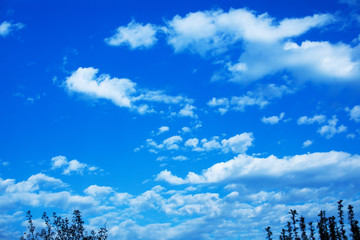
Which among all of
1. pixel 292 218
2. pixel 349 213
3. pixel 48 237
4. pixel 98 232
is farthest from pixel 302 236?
pixel 48 237

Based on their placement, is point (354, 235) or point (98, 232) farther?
point (98, 232)

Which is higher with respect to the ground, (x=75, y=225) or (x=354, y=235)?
(x=75, y=225)

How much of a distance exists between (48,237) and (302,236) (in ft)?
181

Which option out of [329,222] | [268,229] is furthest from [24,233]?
[329,222]

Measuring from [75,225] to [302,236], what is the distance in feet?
164

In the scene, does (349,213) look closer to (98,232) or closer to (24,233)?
(98,232)

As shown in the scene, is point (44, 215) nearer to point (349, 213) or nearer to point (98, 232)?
point (98, 232)

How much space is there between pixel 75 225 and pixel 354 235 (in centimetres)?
5962

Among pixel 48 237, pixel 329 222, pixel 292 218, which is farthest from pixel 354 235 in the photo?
pixel 48 237

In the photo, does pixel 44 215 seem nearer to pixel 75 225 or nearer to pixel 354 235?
pixel 75 225

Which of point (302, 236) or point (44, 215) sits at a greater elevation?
point (44, 215)

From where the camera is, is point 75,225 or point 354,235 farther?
point 75,225

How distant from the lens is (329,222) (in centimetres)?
9088

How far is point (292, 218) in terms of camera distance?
90625 millimetres
